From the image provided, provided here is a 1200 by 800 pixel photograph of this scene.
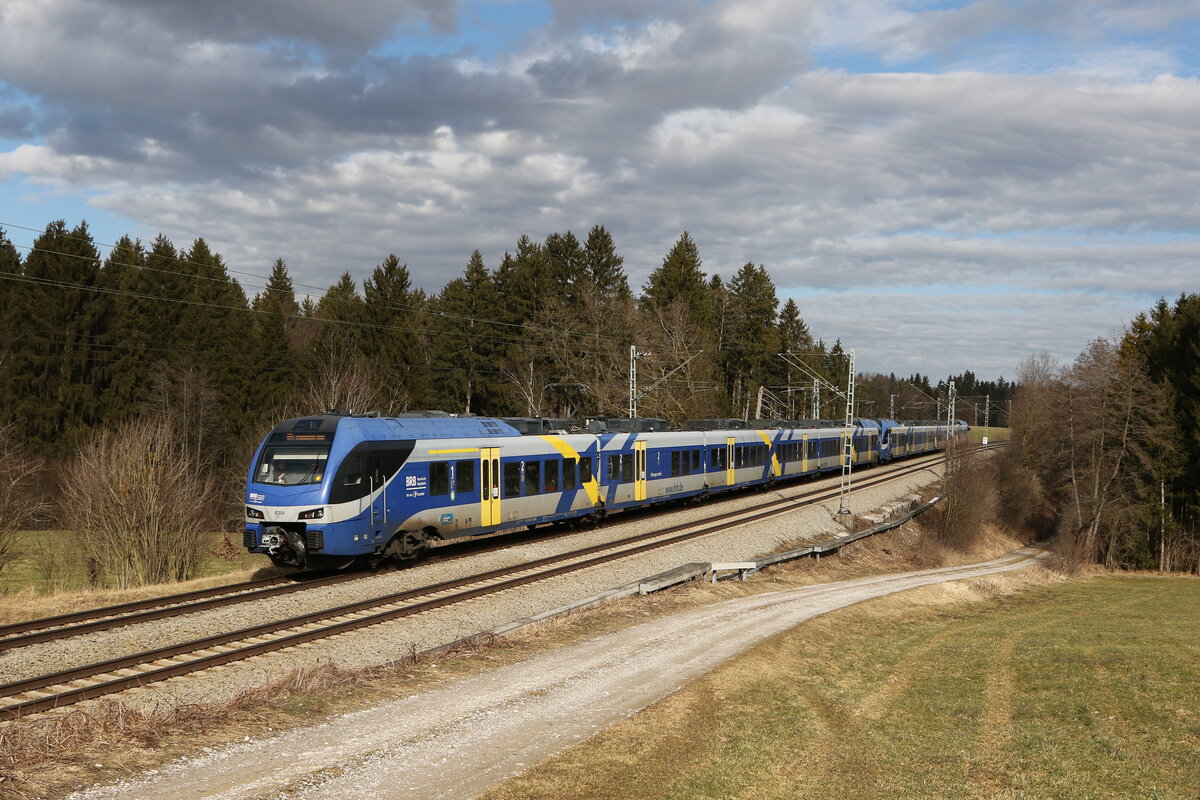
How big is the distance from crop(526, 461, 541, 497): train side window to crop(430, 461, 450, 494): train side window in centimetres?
398

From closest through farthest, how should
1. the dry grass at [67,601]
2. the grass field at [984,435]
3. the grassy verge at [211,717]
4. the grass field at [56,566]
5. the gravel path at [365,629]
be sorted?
the grassy verge at [211,717] < the gravel path at [365,629] < the dry grass at [67,601] < the grass field at [56,566] < the grass field at [984,435]

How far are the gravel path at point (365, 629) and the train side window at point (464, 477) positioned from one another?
1.88 metres

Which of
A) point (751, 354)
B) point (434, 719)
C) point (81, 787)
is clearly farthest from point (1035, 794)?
point (751, 354)

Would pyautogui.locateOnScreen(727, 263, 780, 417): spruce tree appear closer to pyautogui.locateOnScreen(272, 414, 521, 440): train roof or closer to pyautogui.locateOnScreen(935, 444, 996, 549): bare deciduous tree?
pyautogui.locateOnScreen(935, 444, 996, 549): bare deciduous tree

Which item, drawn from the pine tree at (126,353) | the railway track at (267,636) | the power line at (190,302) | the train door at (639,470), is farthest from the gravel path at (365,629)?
the pine tree at (126,353)

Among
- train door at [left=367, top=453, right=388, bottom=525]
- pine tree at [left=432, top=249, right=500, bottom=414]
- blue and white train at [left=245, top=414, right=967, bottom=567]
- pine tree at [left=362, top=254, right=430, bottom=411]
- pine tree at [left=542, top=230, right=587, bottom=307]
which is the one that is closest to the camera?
blue and white train at [left=245, top=414, right=967, bottom=567]

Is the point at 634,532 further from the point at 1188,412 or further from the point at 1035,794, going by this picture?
the point at 1188,412

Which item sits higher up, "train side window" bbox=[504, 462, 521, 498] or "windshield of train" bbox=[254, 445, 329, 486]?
"windshield of train" bbox=[254, 445, 329, 486]

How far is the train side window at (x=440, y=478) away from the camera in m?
23.0

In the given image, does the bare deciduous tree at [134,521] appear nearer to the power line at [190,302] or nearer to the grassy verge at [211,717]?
the grassy verge at [211,717]

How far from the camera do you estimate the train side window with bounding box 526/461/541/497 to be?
27234mm

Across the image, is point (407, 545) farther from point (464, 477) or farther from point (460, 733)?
point (460, 733)

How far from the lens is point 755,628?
18.3 meters

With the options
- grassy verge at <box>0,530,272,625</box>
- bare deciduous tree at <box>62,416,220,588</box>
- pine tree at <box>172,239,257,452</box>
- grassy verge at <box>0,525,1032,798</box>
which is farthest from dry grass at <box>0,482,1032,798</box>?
pine tree at <box>172,239,257,452</box>
